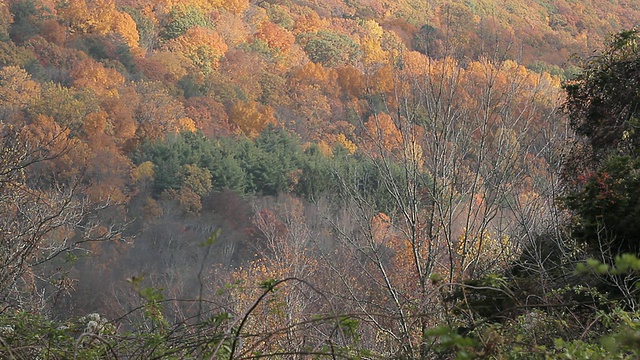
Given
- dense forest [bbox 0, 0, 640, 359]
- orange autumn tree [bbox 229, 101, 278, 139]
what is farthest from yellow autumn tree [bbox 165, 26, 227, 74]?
orange autumn tree [bbox 229, 101, 278, 139]

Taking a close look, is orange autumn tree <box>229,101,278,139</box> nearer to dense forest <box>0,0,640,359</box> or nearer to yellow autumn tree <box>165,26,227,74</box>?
dense forest <box>0,0,640,359</box>

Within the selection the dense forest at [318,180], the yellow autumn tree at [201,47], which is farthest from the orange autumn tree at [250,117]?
the yellow autumn tree at [201,47]

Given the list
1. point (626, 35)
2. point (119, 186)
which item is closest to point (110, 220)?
point (119, 186)

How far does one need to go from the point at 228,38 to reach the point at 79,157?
31899 millimetres

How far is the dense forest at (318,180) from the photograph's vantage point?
10.9 ft

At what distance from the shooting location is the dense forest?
10.9ft

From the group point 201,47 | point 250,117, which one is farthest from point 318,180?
point 201,47

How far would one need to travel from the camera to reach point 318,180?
38.0 metres

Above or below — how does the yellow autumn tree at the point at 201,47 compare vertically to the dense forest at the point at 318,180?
below

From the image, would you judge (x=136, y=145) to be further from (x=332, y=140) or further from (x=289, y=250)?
(x=289, y=250)

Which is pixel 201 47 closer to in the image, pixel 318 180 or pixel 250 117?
pixel 250 117

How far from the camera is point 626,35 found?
7.56 meters

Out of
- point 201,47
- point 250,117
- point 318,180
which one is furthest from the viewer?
→ point 201,47

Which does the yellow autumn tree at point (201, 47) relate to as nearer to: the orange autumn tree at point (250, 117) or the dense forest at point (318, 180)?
the dense forest at point (318, 180)
